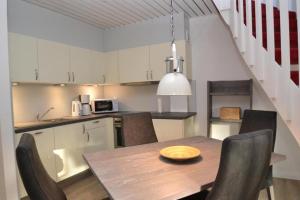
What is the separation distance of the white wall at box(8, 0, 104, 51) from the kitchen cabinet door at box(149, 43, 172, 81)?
116cm

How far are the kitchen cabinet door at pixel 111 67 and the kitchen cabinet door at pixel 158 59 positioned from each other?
0.70 meters

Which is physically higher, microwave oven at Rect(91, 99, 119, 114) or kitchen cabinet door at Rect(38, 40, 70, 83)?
kitchen cabinet door at Rect(38, 40, 70, 83)

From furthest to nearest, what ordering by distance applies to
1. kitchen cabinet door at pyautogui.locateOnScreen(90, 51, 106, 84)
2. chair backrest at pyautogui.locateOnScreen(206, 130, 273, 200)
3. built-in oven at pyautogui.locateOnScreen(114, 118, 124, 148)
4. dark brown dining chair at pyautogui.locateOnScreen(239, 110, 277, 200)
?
1. kitchen cabinet door at pyautogui.locateOnScreen(90, 51, 106, 84)
2. built-in oven at pyautogui.locateOnScreen(114, 118, 124, 148)
3. dark brown dining chair at pyautogui.locateOnScreen(239, 110, 277, 200)
4. chair backrest at pyautogui.locateOnScreen(206, 130, 273, 200)

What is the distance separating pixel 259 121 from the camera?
2.26 m

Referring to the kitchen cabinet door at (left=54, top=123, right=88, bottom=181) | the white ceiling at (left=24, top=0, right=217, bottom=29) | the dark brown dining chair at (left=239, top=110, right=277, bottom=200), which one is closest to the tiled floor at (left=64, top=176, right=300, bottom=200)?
the kitchen cabinet door at (left=54, top=123, right=88, bottom=181)

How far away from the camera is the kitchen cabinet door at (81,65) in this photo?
333 centimetres

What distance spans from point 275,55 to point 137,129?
156cm

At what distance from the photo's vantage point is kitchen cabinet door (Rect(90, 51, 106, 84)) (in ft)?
12.2

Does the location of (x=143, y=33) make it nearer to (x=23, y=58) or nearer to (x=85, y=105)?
(x=85, y=105)

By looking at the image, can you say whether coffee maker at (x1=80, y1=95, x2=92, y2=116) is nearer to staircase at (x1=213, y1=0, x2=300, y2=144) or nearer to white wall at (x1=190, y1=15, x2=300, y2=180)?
white wall at (x1=190, y1=15, x2=300, y2=180)

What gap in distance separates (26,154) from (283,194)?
2.76 m

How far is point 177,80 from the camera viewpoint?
162 centimetres

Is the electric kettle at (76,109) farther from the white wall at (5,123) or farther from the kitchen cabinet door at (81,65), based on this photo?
the white wall at (5,123)

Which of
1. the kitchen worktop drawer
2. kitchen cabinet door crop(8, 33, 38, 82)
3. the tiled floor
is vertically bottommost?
the tiled floor
